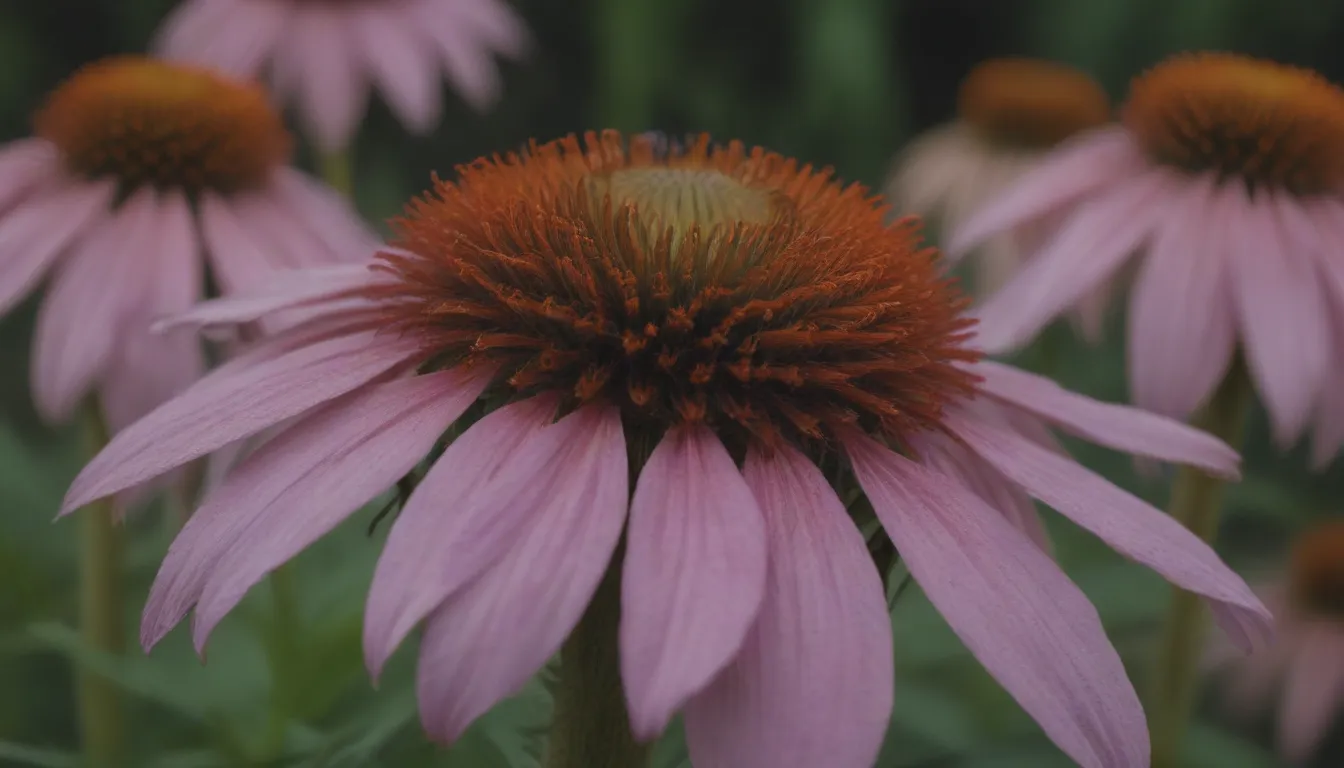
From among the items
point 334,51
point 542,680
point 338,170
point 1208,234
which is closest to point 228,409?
point 542,680

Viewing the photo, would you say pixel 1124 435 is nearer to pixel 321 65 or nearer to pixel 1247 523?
pixel 321 65

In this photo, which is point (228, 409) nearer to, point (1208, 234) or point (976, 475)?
point (976, 475)

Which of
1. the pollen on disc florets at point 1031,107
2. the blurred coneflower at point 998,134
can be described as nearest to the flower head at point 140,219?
the blurred coneflower at point 998,134

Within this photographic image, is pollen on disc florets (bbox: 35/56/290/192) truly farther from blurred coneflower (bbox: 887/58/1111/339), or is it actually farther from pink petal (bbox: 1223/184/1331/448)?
blurred coneflower (bbox: 887/58/1111/339)

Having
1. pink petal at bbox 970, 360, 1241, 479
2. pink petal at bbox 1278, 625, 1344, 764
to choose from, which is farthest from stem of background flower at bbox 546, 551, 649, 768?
pink petal at bbox 1278, 625, 1344, 764

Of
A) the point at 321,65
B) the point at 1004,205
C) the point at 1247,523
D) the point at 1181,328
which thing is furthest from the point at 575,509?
the point at 1247,523

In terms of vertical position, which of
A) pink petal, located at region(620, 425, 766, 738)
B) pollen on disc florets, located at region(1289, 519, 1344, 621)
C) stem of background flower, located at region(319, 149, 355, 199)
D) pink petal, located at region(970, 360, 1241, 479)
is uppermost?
stem of background flower, located at region(319, 149, 355, 199)

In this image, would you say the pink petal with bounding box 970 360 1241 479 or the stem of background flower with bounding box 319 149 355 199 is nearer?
the pink petal with bounding box 970 360 1241 479
